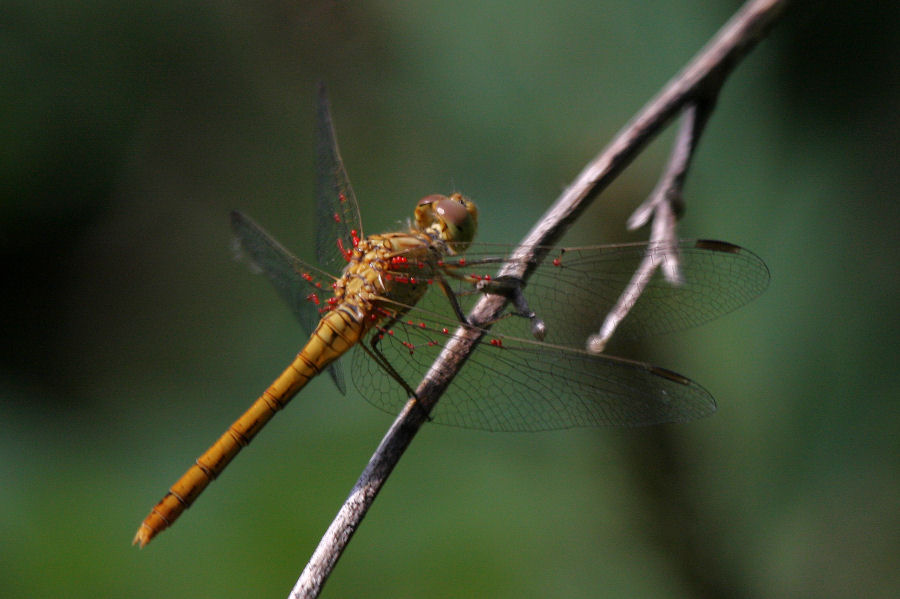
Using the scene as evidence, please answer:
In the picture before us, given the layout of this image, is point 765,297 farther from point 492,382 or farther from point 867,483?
point 492,382

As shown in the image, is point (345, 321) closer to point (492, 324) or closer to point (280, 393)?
point (280, 393)

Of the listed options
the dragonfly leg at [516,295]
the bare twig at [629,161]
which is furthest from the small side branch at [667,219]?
the dragonfly leg at [516,295]

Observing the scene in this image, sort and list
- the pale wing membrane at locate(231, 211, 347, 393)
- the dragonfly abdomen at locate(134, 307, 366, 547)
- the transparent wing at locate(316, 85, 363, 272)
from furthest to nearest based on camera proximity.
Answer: the transparent wing at locate(316, 85, 363, 272) → the pale wing membrane at locate(231, 211, 347, 393) → the dragonfly abdomen at locate(134, 307, 366, 547)

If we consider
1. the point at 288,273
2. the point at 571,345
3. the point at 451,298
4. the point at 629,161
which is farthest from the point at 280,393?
the point at 629,161

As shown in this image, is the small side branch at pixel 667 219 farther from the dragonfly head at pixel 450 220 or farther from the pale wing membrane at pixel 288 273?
the pale wing membrane at pixel 288 273

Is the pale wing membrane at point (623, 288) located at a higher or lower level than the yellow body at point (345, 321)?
higher

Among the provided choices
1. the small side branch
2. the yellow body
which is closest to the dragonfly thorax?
the yellow body

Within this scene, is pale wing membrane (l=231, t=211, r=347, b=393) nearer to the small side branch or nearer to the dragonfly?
the dragonfly
